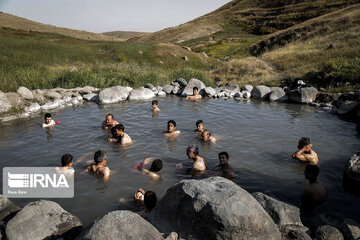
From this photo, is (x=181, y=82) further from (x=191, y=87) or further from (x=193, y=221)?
(x=193, y=221)

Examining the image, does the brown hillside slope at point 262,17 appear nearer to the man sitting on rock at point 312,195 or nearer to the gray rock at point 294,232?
the man sitting on rock at point 312,195

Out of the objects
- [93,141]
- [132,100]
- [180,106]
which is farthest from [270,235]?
[132,100]

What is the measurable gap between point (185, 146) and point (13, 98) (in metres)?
10.0

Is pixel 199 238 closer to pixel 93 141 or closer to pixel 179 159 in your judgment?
pixel 179 159

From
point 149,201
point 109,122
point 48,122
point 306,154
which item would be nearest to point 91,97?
point 48,122

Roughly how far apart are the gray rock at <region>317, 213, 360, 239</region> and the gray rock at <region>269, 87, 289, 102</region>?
43.4 feet

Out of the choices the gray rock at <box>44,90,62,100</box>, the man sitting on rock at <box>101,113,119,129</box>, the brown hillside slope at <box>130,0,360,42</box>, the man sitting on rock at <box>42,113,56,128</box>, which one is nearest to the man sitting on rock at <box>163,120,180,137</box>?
the man sitting on rock at <box>101,113,119,129</box>

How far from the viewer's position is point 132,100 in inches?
736

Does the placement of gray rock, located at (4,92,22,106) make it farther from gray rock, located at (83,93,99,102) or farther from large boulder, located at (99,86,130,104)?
large boulder, located at (99,86,130,104)

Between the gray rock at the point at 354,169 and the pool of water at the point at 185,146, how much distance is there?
0.34 metres

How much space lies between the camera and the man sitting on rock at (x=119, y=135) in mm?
10245

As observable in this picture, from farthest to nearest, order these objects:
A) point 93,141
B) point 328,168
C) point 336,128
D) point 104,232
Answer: point 336,128 < point 93,141 < point 328,168 < point 104,232

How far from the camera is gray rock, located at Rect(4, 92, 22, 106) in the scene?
14488 mm

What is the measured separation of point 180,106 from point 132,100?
3.51 m
